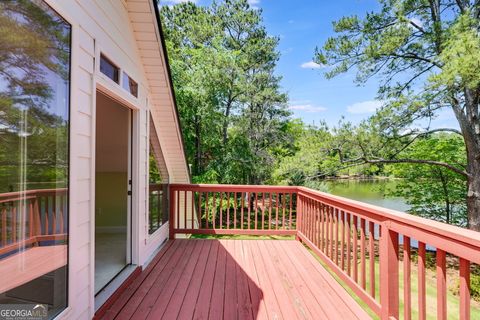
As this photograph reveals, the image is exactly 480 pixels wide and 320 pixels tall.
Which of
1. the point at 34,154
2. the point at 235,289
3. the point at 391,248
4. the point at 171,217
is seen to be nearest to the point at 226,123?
the point at 171,217

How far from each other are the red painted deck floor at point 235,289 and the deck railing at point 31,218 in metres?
1.16

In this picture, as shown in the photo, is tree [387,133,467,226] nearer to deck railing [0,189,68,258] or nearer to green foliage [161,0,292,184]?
green foliage [161,0,292,184]

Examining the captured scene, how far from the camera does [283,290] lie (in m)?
2.82

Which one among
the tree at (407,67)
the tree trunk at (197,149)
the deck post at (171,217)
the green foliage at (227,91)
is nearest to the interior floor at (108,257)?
the deck post at (171,217)

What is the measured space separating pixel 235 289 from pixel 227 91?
35.8ft

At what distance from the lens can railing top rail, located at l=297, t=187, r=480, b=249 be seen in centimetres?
135

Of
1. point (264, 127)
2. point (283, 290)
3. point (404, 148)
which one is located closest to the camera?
point (283, 290)

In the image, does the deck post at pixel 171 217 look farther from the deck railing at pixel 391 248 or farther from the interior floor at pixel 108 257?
the deck railing at pixel 391 248

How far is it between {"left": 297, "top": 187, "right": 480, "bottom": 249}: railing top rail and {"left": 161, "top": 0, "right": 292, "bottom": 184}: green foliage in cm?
884

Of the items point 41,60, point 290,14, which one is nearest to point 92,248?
point 41,60

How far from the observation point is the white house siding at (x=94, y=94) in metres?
1.86

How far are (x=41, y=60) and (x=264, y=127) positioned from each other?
1200cm

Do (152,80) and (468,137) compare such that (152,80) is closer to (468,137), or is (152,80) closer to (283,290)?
(283,290)

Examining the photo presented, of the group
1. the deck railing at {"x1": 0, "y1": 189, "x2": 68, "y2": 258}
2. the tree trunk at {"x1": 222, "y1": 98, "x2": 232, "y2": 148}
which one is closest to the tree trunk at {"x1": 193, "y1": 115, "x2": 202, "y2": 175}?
the tree trunk at {"x1": 222, "y1": 98, "x2": 232, "y2": 148}
